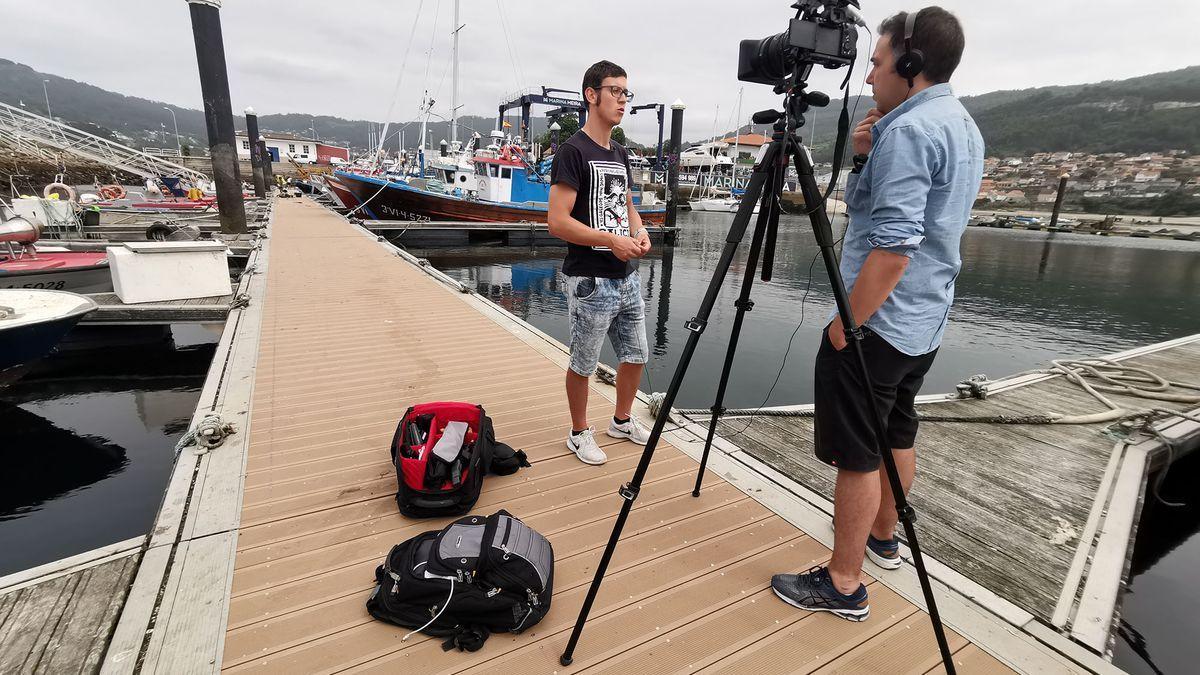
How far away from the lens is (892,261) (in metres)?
1.42

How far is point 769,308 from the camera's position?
475 inches

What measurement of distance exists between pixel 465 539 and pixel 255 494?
121 cm

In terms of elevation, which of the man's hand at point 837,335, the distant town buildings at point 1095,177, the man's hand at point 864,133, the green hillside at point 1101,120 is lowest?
the man's hand at point 837,335

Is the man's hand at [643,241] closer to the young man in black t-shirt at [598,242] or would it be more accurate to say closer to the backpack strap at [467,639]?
the young man in black t-shirt at [598,242]

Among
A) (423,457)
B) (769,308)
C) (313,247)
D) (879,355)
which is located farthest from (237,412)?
(769,308)

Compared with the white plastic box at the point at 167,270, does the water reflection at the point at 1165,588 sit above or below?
below

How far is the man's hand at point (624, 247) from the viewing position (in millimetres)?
2373

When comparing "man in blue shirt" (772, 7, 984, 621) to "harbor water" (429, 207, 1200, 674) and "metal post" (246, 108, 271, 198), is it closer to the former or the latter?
"harbor water" (429, 207, 1200, 674)

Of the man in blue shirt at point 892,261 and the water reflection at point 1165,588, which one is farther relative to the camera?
the water reflection at point 1165,588

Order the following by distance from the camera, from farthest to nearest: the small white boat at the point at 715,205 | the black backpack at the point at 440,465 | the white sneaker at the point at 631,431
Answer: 1. the small white boat at the point at 715,205
2. the white sneaker at the point at 631,431
3. the black backpack at the point at 440,465

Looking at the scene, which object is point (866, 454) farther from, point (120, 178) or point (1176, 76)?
point (1176, 76)

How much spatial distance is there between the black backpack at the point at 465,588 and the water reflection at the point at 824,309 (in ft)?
9.17

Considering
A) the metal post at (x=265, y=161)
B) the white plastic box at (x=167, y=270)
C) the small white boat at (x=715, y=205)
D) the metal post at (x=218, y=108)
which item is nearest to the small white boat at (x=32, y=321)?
the white plastic box at (x=167, y=270)

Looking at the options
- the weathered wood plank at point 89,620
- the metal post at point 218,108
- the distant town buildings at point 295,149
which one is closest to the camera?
the weathered wood plank at point 89,620
